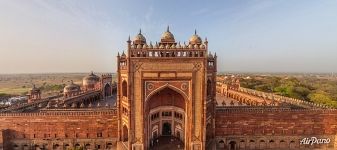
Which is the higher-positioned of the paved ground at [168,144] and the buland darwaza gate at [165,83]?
the buland darwaza gate at [165,83]

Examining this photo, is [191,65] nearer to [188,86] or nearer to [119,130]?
[188,86]

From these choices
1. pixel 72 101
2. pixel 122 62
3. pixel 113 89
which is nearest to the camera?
pixel 122 62

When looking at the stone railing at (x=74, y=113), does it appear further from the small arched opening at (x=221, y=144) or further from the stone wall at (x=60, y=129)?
the small arched opening at (x=221, y=144)

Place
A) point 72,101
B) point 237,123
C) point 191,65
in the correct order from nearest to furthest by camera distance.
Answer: point 191,65 → point 237,123 → point 72,101

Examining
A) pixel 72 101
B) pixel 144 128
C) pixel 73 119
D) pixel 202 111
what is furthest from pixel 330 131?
pixel 72 101

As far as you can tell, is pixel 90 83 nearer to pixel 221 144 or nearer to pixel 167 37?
pixel 167 37

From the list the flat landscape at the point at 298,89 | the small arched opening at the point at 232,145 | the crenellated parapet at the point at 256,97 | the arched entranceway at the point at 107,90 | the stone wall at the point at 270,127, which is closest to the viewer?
the stone wall at the point at 270,127

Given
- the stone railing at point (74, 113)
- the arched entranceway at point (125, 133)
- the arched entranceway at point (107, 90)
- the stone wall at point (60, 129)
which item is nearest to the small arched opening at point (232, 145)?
the arched entranceway at point (125, 133)
